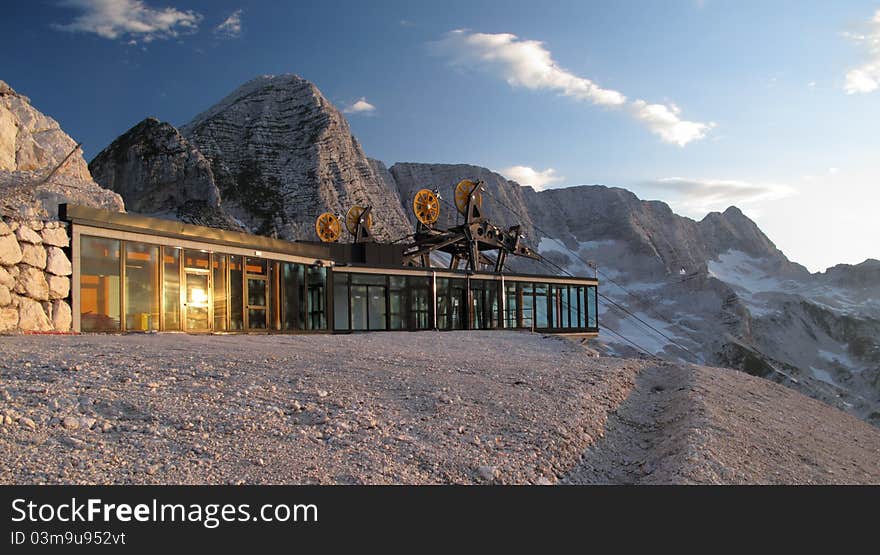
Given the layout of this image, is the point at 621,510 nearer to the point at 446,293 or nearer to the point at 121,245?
the point at 121,245

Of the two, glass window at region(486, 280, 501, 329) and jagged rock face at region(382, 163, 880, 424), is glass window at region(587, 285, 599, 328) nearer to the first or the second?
glass window at region(486, 280, 501, 329)

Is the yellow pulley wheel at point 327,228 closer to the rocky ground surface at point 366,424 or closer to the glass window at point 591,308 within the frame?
the glass window at point 591,308

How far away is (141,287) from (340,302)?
30.8ft

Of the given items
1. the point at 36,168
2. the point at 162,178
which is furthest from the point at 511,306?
the point at 162,178

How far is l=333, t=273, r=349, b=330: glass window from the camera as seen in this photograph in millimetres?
24556

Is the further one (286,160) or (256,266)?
(286,160)

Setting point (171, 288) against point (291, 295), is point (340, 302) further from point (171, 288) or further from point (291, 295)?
point (171, 288)

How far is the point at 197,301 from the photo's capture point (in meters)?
17.7

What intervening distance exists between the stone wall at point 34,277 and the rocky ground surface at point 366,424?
8.19ft

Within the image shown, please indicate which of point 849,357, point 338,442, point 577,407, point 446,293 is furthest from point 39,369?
point 849,357

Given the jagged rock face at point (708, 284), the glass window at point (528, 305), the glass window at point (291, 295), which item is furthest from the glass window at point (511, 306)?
the jagged rock face at point (708, 284)

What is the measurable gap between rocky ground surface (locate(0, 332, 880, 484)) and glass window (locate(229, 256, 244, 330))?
7449 mm

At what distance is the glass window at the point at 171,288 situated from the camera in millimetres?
16688

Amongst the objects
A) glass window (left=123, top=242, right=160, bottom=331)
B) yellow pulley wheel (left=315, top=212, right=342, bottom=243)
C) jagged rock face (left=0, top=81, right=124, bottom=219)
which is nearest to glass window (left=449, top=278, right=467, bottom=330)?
yellow pulley wheel (left=315, top=212, right=342, bottom=243)
